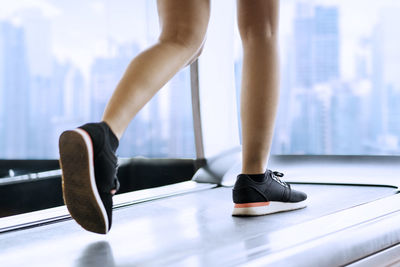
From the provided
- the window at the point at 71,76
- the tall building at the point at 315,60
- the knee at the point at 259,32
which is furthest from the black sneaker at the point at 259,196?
the tall building at the point at 315,60

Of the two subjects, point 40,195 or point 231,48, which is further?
point 231,48

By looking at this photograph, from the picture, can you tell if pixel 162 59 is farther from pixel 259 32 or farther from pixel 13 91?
pixel 13 91

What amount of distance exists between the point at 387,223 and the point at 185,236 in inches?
21.0

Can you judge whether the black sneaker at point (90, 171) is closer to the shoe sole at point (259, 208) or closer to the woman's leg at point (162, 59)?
the woman's leg at point (162, 59)

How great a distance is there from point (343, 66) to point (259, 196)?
2813 millimetres

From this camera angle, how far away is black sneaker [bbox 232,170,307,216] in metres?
1.19

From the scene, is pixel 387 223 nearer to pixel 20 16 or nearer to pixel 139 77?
pixel 139 77

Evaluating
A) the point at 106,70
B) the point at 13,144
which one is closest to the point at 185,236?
the point at 13,144

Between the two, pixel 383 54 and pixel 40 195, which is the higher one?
pixel 383 54

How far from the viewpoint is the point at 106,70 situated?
2662 mm

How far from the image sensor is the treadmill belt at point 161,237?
33.6 inches

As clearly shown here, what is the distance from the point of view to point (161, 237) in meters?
1.03

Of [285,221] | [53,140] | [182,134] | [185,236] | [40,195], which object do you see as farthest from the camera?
[182,134]

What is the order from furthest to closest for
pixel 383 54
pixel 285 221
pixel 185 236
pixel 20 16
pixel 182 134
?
pixel 383 54 → pixel 182 134 → pixel 20 16 → pixel 285 221 → pixel 185 236
